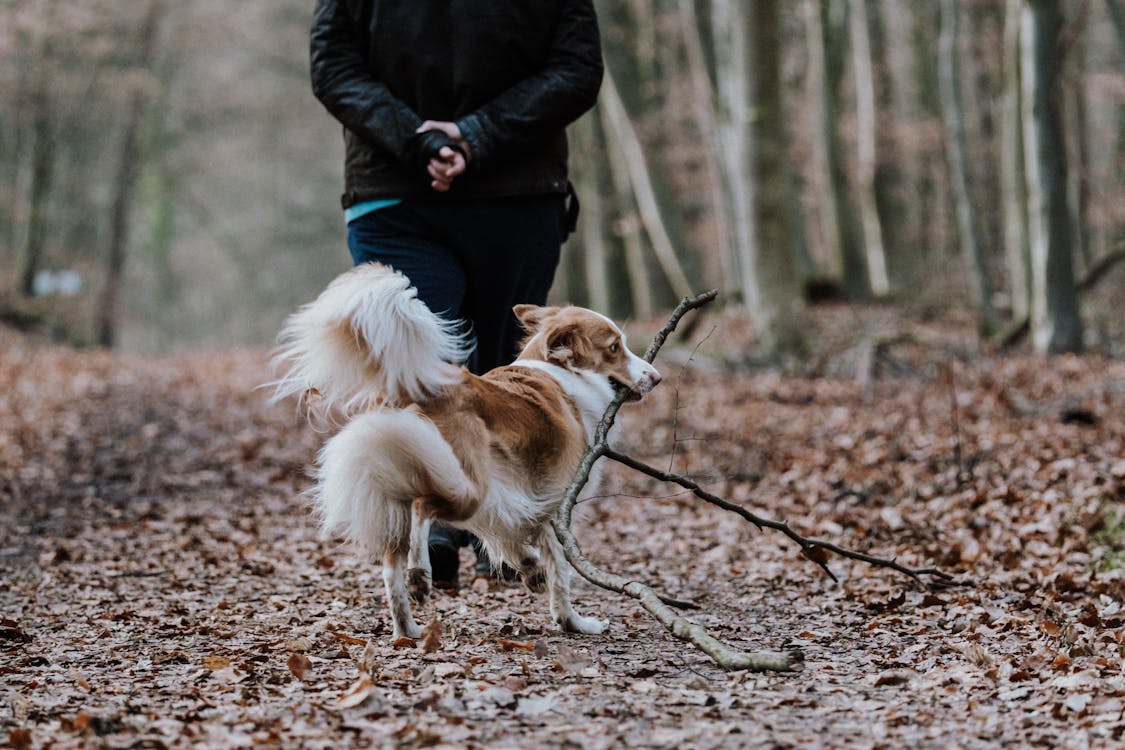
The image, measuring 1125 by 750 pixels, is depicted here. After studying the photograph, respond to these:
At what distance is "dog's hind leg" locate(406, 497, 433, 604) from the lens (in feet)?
12.7

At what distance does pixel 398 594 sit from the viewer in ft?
13.4

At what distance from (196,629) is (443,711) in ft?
5.81

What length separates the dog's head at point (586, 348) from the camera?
15.3 feet

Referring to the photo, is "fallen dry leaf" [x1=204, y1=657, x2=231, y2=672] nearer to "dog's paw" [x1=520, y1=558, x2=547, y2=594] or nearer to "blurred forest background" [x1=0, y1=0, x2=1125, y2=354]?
"dog's paw" [x1=520, y1=558, x2=547, y2=594]

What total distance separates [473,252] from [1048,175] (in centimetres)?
965

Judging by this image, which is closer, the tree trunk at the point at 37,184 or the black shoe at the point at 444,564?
the black shoe at the point at 444,564

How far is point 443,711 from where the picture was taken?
326 cm

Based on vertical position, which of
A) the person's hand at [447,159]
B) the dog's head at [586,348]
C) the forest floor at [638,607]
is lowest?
the forest floor at [638,607]

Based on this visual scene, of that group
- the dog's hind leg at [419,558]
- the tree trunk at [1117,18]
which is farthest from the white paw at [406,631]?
the tree trunk at [1117,18]

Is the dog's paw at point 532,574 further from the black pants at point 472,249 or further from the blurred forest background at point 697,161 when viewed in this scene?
the blurred forest background at point 697,161

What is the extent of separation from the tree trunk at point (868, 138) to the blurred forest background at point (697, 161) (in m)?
0.06

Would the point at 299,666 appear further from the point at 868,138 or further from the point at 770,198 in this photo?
the point at 868,138

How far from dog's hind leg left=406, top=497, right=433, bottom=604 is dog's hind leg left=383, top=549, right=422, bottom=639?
0.05m

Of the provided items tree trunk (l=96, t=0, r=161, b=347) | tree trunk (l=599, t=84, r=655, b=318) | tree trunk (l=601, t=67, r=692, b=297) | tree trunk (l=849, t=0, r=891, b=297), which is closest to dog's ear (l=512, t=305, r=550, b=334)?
tree trunk (l=601, t=67, r=692, b=297)
